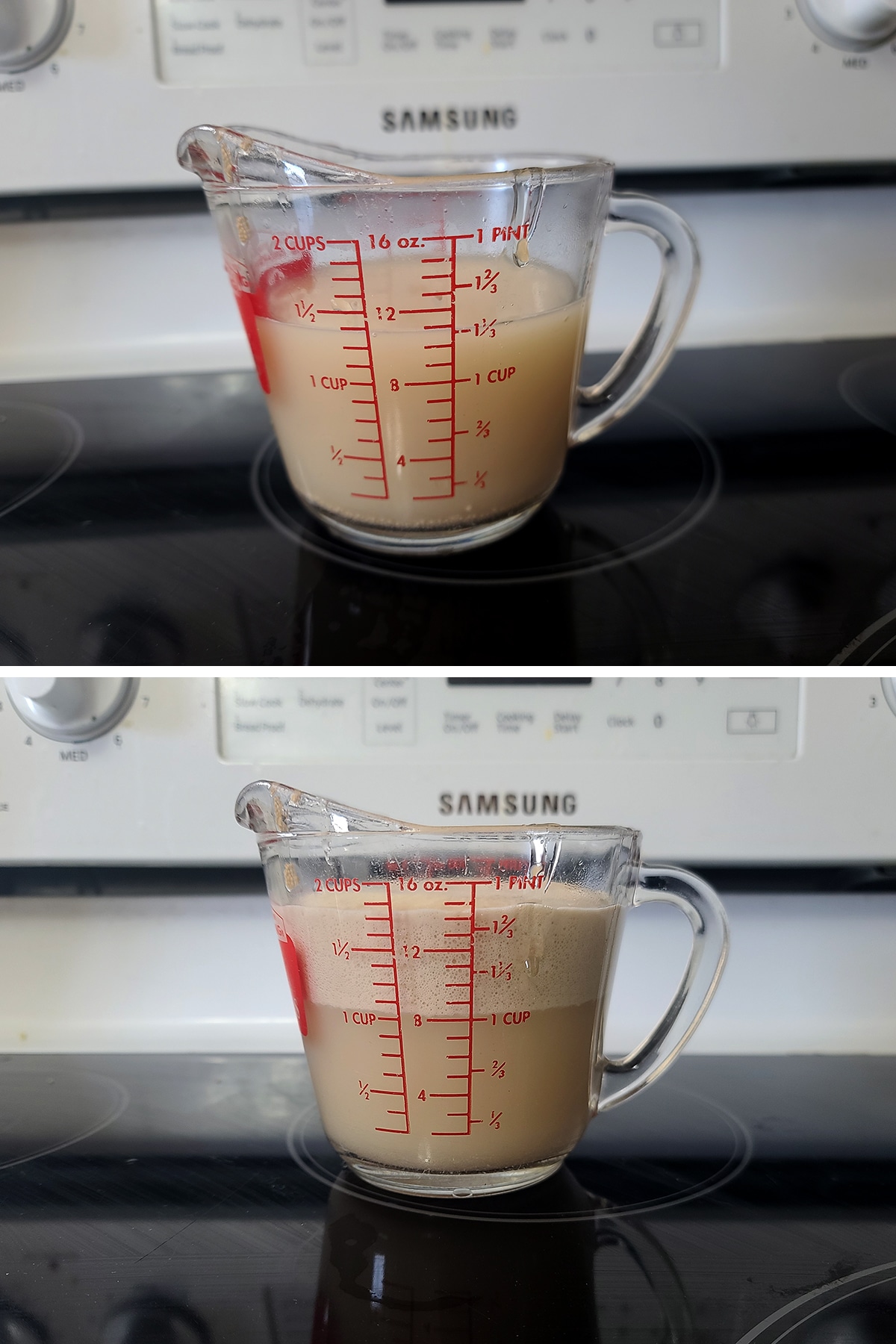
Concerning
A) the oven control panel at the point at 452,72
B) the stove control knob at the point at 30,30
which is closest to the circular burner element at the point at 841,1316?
the oven control panel at the point at 452,72

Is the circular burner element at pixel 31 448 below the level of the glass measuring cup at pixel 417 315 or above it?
below

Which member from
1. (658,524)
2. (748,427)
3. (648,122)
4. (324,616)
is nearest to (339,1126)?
(324,616)

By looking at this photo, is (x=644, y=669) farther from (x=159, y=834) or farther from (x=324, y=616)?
(x=159, y=834)

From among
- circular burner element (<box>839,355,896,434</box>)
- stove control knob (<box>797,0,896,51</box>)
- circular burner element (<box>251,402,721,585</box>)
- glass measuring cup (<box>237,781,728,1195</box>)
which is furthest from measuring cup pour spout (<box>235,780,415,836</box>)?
stove control knob (<box>797,0,896,51</box>)

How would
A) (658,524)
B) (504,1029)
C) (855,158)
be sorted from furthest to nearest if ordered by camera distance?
(855,158), (658,524), (504,1029)

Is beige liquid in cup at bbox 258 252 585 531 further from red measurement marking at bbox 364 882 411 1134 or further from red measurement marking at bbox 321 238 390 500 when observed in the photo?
red measurement marking at bbox 364 882 411 1134

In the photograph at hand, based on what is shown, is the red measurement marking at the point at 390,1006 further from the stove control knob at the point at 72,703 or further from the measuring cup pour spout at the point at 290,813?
the stove control knob at the point at 72,703
